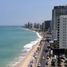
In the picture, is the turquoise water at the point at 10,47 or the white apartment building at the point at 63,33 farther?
the turquoise water at the point at 10,47

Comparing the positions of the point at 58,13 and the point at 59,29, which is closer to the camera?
the point at 59,29

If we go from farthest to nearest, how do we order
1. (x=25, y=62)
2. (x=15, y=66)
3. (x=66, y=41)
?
1. (x=66, y=41)
2. (x=25, y=62)
3. (x=15, y=66)

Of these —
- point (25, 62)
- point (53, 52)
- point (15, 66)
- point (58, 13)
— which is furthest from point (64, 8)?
point (15, 66)

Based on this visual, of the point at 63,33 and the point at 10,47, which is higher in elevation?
the point at 63,33

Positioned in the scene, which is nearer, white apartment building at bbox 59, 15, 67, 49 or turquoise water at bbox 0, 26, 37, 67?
white apartment building at bbox 59, 15, 67, 49

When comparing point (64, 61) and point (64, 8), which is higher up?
point (64, 8)

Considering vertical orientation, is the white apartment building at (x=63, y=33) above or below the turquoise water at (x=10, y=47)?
above

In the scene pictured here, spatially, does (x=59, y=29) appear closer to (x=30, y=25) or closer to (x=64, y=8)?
(x=64, y=8)

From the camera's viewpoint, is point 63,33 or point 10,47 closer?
point 63,33

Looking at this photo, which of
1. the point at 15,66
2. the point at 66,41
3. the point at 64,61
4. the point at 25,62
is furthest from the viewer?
the point at 66,41

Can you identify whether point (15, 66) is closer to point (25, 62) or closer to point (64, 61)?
point (25, 62)

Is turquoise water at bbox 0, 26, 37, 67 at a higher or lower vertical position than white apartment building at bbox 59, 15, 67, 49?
lower
